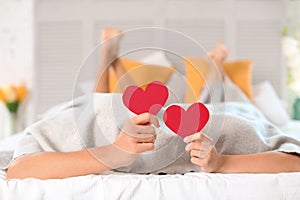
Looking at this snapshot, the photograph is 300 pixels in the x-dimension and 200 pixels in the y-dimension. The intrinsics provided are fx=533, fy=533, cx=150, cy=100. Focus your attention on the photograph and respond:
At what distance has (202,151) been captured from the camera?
132cm

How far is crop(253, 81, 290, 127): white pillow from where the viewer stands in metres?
2.94

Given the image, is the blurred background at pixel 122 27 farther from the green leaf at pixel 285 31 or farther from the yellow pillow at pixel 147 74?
the yellow pillow at pixel 147 74

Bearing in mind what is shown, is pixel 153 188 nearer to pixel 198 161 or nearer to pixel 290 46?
pixel 198 161

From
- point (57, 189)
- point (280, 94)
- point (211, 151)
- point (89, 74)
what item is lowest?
point (280, 94)

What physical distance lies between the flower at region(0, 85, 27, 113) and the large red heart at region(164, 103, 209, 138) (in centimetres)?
259

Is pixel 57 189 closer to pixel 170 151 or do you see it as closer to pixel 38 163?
pixel 38 163

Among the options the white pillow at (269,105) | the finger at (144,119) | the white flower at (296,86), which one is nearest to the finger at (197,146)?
the finger at (144,119)

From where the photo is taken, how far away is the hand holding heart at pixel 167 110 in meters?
1.29

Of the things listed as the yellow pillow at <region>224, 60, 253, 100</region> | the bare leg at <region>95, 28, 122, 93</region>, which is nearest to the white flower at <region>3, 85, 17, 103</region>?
the yellow pillow at <region>224, 60, 253, 100</region>

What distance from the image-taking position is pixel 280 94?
3.82m

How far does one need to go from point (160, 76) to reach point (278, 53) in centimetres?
261

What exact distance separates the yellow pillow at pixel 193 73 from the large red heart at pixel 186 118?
54 mm

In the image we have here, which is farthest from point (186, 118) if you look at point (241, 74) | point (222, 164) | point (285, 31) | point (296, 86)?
point (285, 31)

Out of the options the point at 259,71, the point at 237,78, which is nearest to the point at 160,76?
the point at 237,78
